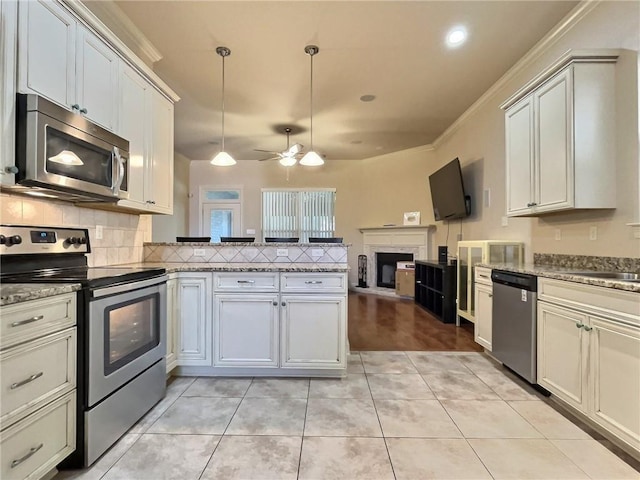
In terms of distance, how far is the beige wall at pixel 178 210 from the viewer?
6152mm

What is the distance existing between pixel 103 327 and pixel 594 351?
266 cm

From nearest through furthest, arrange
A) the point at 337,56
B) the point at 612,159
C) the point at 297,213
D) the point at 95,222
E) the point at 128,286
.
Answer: the point at 128,286 < the point at 612,159 < the point at 95,222 < the point at 337,56 < the point at 297,213

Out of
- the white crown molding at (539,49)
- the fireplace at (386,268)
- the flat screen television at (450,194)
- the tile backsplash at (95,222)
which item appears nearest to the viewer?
the tile backsplash at (95,222)

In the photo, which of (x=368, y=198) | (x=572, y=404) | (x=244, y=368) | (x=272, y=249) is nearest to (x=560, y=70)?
(x=572, y=404)

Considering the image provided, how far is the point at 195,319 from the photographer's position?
8.43 feet

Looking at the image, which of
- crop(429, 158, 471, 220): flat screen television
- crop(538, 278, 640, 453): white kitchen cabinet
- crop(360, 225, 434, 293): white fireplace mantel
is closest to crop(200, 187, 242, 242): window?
crop(360, 225, 434, 293): white fireplace mantel

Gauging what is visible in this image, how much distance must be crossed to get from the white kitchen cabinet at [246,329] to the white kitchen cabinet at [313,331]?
0.30 ft

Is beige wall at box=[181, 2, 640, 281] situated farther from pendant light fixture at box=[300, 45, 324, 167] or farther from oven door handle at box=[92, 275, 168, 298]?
oven door handle at box=[92, 275, 168, 298]

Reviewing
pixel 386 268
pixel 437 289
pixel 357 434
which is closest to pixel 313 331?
pixel 357 434

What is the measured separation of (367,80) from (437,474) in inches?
146

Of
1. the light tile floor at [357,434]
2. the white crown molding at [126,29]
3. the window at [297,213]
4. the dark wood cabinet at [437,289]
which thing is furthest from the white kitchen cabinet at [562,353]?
the window at [297,213]

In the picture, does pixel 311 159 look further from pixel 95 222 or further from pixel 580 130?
pixel 580 130

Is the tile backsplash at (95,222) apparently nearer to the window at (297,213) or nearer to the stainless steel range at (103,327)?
the stainless steel range at (103,327)

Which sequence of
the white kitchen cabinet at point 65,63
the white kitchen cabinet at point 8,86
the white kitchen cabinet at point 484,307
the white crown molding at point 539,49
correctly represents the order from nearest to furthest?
the white kitchen cabinet at point 8,86 < the white kitchen cabinet at point 65,63 < the white crown molding at point 539,49 < the white kitchen cabinet at point 484,307
